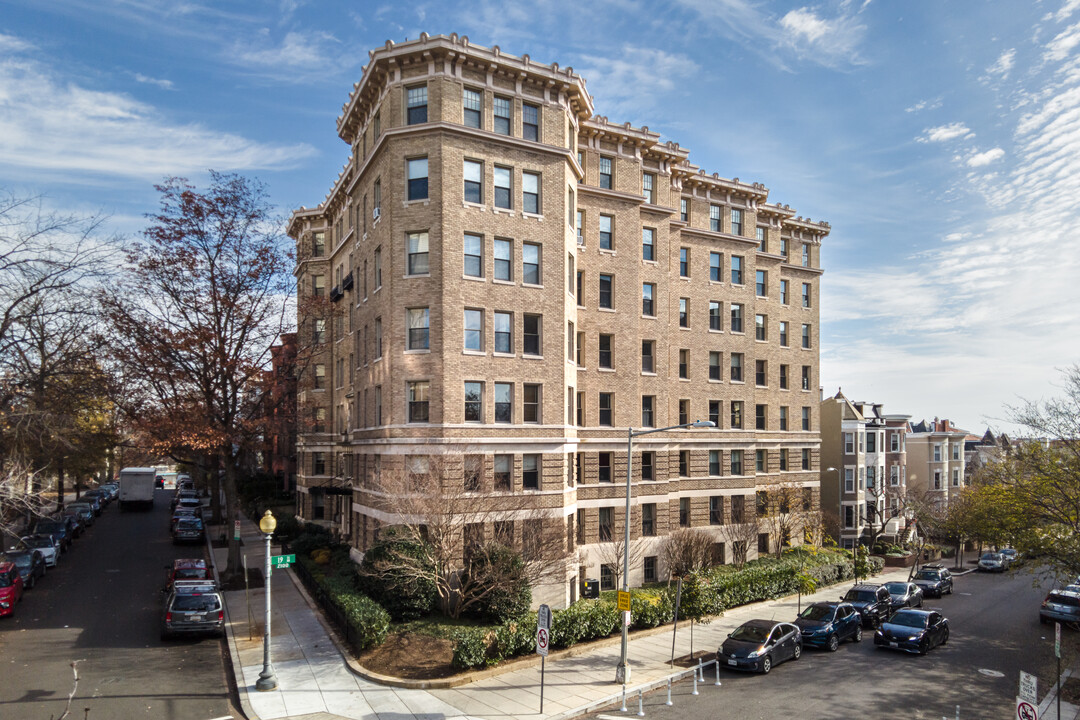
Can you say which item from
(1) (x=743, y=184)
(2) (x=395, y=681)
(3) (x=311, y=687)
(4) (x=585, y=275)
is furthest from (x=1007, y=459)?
(3) (x=311, y=687)

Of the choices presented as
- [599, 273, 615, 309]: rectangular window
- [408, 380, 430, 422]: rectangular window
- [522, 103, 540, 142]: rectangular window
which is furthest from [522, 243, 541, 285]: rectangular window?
[599, 273, 615, 309]: rectangular window

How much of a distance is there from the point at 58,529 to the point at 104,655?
26.5 m

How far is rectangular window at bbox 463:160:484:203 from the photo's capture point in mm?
29641

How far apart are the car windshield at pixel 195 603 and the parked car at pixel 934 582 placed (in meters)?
36.9

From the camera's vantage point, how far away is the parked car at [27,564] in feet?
106

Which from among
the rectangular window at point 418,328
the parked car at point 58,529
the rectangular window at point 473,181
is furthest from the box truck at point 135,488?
the rectangular window at point 473,181

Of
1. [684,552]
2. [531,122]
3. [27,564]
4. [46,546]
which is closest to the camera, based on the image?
[531,122]

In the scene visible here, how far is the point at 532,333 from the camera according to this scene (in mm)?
31078

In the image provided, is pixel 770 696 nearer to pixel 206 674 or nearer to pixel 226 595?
pixel 206 674

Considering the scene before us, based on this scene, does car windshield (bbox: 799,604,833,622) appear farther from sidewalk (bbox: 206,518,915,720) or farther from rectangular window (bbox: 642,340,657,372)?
rectangular window (bbox: 642,340,657,372)

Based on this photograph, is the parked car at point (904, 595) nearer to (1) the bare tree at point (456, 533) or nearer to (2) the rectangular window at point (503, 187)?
(1) the bare tree at point (456, 533)

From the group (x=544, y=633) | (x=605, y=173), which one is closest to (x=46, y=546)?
(x=544, y=633)

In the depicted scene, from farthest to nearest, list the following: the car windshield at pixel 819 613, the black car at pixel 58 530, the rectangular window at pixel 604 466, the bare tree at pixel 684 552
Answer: the black car at pixel 58 530 → the bare tree at pixel 684 552 → the rectangular window at pixel 604 466 → the car windshield at pixel 819 613

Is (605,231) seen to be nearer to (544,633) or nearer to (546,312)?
(546,312)
